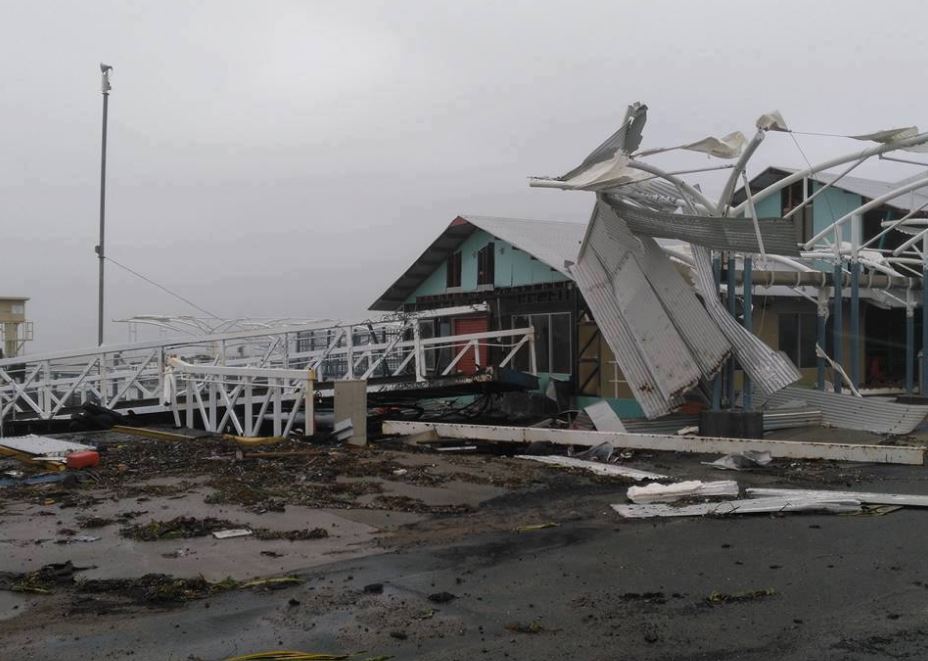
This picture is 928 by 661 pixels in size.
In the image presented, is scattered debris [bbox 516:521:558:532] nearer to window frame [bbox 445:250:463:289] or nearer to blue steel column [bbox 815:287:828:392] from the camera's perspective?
blue steel column [bbox 815:287:828:392]

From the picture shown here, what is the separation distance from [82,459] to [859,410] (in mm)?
11984

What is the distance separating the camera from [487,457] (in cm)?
1259

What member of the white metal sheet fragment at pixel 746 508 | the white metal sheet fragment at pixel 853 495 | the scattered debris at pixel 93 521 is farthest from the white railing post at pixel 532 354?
the scattered debris at pixel 93 521

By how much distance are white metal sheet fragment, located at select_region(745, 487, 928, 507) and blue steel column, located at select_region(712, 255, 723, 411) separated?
4312mm

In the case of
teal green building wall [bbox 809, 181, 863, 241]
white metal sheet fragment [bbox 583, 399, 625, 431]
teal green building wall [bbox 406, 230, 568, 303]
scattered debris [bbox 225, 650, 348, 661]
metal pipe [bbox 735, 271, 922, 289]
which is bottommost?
scattered debris [bbox 225, 650, 348, 661]

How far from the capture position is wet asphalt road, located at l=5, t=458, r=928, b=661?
186 inches

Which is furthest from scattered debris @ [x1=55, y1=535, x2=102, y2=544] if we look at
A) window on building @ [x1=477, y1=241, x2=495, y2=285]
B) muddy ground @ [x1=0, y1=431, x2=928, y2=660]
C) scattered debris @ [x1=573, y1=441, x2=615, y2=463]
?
window on building @ [x1=477, y1=241, x2=495, y2=285]

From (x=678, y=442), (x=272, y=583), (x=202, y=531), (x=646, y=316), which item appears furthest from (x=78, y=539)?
(x=646, y=316)

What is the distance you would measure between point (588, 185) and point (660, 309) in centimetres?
255

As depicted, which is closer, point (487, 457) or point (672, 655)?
point (672, 655)

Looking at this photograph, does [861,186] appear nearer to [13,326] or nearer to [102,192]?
[102,192]

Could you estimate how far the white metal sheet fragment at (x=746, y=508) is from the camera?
8109 mm

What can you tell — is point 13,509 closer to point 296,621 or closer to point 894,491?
point 296,621

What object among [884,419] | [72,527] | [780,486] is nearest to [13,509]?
[72,527]
